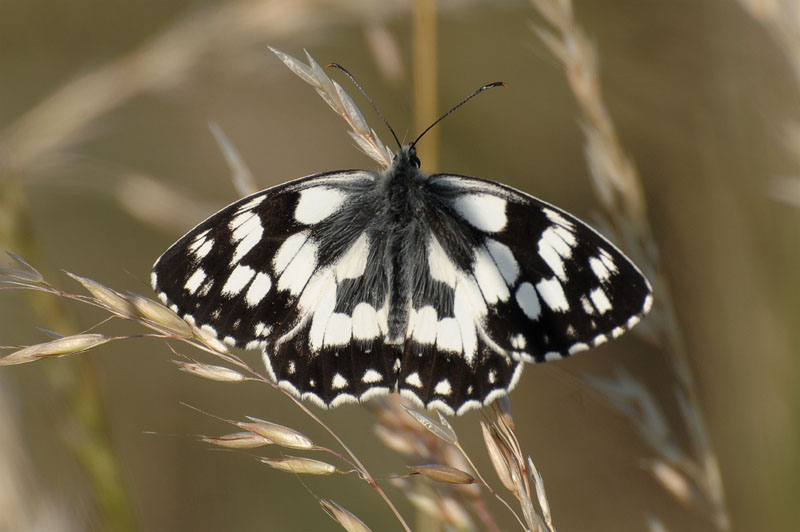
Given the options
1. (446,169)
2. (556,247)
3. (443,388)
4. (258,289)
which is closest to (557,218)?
(556,247)

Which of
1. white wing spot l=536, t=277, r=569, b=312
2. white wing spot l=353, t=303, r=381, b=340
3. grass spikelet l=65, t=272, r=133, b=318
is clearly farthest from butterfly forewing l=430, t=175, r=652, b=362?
grass spikelet l=65, t=272, r=133, b=318

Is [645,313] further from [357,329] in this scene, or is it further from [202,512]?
[202,512]

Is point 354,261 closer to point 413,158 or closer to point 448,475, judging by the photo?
point 413,158

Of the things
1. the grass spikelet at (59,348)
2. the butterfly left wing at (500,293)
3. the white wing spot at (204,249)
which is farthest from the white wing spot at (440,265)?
the grass spikelet at (59,348)

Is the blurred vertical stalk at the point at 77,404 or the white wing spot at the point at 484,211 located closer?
the blurred vertical stalk at the point at 77,404

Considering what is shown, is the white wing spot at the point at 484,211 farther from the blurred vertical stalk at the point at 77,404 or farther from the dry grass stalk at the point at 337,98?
the blurred vertical stalk at the point at 77,404
